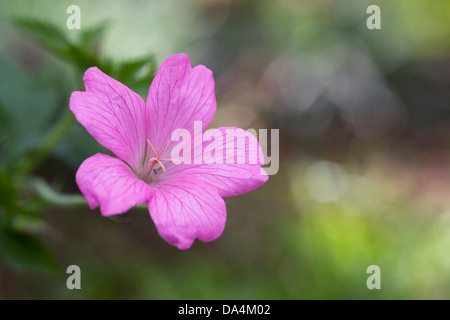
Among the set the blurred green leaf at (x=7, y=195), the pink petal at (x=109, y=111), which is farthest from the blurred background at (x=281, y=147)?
the pink petal at (x=109, y=111)

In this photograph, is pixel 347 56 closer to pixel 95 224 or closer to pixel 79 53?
pixel 95 224

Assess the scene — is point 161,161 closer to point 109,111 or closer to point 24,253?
point 109,111

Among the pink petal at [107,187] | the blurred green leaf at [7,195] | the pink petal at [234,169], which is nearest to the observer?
the pink petal at [107,187]

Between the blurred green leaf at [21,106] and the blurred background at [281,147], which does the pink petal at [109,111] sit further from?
the blurred green leaf at [21,106]

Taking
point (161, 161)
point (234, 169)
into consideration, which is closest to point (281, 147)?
point (161, 161)

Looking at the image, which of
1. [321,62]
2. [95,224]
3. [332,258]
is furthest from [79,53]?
[321,62]

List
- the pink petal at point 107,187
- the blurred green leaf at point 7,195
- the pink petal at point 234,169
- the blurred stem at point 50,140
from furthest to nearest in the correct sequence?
1. the blurred stem at point 50,140
2. the blurred green leaf at point 7,195
3. the pink petal at point 234,169
4. the pink petal at point 107,187

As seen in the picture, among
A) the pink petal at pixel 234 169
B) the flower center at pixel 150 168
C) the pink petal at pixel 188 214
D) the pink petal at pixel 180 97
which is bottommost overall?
the pink petal at pixel 188 214
